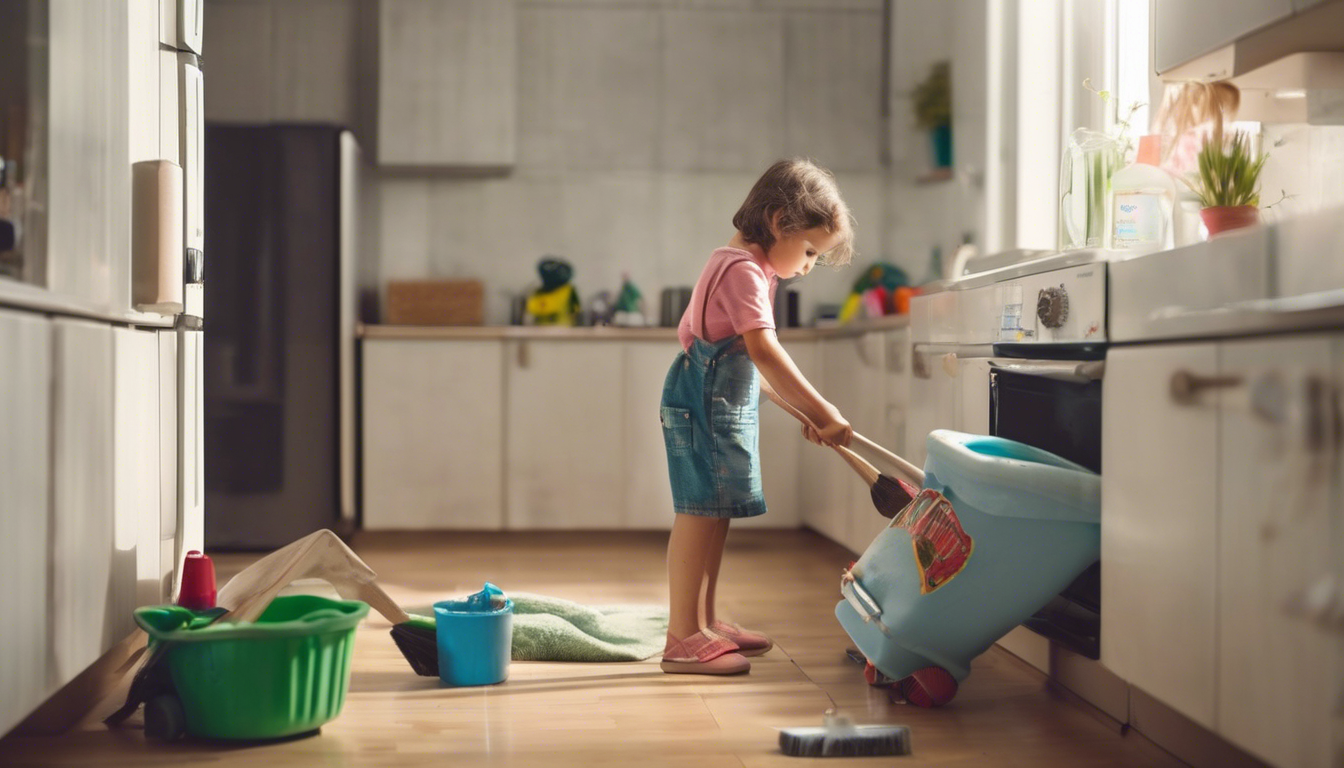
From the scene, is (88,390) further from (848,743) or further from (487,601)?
(848,743)

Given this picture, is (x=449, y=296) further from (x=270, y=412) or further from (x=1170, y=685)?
(x=1170, y=685)

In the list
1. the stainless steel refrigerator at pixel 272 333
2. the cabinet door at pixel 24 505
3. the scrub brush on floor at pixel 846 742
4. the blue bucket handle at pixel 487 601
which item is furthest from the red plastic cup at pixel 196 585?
the stainless steel refrigerator at pixel 272 333

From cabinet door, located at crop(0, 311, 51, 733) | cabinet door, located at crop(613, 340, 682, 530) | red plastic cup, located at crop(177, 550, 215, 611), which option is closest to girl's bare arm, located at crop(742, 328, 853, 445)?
red plastic cup, located at crop(177, 550, 215, 611)

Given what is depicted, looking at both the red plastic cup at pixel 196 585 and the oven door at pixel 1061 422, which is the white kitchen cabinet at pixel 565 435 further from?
the red plastic cup at pixel 196 585

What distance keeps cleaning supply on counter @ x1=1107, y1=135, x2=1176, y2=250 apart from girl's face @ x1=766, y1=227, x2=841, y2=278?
500 mm

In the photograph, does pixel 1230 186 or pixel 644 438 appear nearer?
pixel 1230 186

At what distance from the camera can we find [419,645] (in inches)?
83.7

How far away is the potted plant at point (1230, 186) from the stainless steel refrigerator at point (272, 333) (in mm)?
2846

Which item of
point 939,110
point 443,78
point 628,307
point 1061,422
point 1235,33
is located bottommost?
point 1061,422

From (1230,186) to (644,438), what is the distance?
8.65 feet

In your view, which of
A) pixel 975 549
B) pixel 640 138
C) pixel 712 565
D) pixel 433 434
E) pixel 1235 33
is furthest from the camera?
pixel 640 138

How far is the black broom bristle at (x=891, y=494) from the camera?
86.5 inches

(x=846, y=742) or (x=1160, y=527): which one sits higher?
(x=1160, y=527)

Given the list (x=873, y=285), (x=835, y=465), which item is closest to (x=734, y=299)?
(x=835, y=465)
